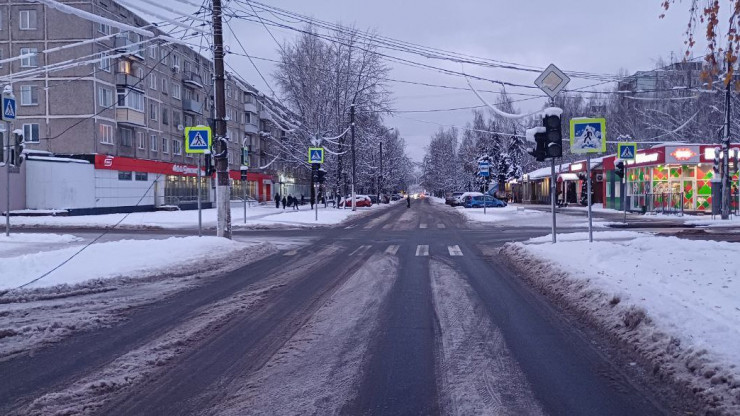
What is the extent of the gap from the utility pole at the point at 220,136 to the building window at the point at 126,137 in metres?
28.9

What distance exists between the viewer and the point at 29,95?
38.9 meters

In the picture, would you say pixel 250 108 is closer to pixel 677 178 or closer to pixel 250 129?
pixel 250 129

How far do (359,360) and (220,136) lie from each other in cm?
1301

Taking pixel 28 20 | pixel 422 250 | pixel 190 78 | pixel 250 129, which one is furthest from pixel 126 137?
pixel 422 250

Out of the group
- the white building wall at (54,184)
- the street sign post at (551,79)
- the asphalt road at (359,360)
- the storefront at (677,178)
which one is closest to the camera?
the asphalt road at (359,360)

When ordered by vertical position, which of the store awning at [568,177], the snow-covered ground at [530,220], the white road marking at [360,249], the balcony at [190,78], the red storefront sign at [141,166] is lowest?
the white road marking at [360,249]

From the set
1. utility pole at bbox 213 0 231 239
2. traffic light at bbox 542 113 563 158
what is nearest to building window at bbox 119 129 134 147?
utility pole at bbox 213 0 231 239

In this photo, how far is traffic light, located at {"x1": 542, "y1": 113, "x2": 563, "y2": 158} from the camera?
556 inches

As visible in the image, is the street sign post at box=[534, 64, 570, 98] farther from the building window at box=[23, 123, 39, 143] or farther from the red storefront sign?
the building window at box=[23, 123, 39, 143]

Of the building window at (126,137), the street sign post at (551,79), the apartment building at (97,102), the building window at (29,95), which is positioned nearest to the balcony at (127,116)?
the apartment building at (97,102)

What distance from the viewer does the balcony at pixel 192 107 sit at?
54.4m

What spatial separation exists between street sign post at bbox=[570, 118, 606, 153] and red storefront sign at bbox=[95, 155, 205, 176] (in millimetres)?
26103

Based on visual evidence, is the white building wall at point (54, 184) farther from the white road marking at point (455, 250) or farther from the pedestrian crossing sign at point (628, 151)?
the pedestrian crossing sign at point (628, 151)

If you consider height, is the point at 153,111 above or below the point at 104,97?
above
